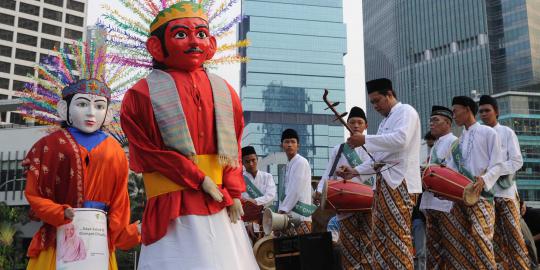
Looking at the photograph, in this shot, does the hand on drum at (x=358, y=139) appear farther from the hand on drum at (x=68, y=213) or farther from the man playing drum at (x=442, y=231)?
the hand on drum at (x=68, y=213)

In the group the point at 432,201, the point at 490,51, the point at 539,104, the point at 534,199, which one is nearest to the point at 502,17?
the point at 490,51

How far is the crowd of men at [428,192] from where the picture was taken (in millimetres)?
5113

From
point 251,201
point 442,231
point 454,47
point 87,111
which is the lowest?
point 442,231

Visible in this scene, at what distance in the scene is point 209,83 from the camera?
160 inches

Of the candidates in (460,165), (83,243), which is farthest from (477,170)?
(83,243)

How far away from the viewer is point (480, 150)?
626 cm

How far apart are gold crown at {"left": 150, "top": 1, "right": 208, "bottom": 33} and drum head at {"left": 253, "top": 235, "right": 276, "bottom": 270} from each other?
10.9 ft

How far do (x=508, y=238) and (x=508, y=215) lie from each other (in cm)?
26

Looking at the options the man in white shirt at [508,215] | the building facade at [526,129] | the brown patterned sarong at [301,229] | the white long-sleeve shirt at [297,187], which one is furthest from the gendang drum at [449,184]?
A: the building facade at [526,129]

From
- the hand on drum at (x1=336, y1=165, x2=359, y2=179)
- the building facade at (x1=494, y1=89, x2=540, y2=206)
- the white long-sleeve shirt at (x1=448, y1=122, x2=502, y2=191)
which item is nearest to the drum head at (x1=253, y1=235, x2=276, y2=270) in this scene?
the hand on drum at (x1=336, y1=165, x2=359, y2=179)

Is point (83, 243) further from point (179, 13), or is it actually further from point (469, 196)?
point (469, 196)

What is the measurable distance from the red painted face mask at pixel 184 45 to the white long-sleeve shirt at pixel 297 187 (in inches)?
156

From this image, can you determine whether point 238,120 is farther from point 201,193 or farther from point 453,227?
point 453,227

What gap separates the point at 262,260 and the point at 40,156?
283 cm
